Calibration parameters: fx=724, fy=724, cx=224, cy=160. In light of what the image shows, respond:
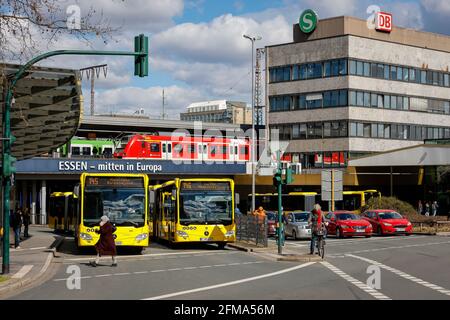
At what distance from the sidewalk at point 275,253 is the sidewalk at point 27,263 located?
25.0 ft

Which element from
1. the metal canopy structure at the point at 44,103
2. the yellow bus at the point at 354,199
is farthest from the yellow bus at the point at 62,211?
the yellow bus at the point at 354,199

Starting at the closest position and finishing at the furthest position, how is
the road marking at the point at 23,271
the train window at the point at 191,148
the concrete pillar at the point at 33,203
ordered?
1. the road marking at the point at 23,271
2. the concrete pillar at the point at 33,203
3. the train window at the point at 191,148

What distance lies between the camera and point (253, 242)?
3206 cm

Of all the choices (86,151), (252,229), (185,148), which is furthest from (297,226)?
(86,151)

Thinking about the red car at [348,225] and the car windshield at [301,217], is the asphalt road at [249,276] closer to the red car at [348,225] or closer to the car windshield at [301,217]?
the car windshield at [301,217]

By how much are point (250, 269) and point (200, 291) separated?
562cm

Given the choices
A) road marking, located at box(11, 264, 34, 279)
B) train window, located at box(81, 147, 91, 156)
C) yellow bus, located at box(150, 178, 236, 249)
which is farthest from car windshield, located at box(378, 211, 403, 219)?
train window, located at box(81, 147, 91, 156)

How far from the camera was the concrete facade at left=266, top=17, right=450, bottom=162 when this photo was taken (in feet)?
242

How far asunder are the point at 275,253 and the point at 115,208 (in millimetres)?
6221

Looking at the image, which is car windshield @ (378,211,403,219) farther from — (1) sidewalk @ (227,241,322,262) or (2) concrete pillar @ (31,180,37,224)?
(2) concrete pillar @ (31,180,37,224)

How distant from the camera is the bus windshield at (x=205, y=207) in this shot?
28812 millimetres

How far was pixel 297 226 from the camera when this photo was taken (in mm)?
38188

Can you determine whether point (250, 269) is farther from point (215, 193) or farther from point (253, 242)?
point (253, 242)
